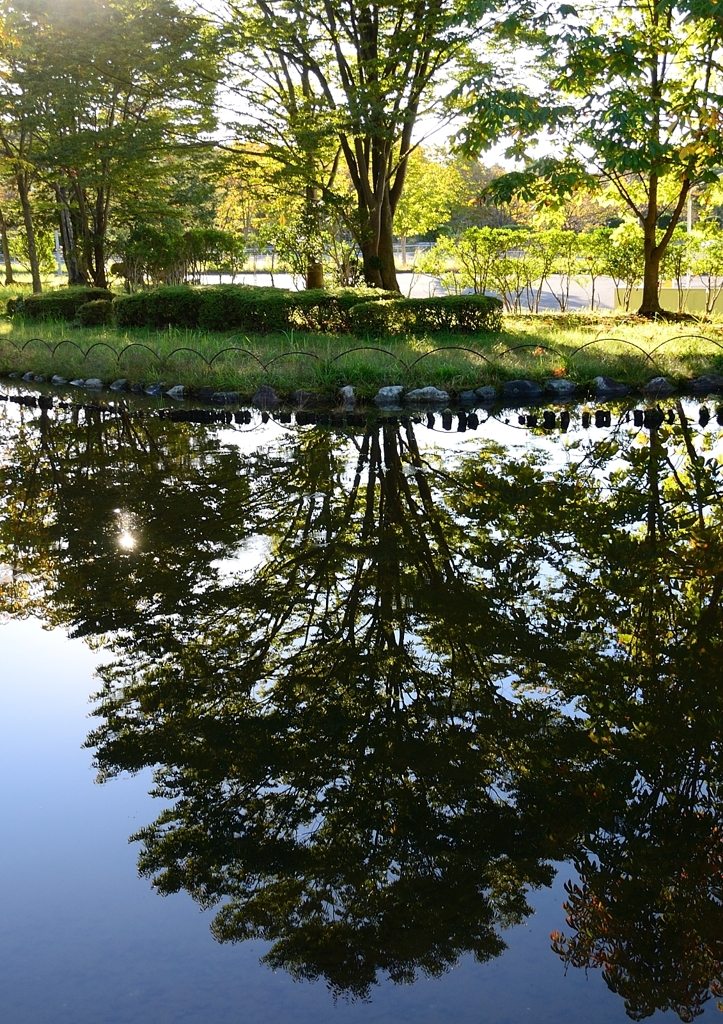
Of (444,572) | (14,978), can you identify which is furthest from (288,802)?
(444,572)

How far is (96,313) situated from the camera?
15.0 meters

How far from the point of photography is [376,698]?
3.20 metres

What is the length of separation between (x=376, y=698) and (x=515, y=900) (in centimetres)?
111

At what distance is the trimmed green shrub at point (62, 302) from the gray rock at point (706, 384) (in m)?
11.0

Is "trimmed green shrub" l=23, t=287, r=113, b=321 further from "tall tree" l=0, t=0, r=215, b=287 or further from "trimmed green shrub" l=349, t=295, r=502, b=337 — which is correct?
"trimmed green shrub" l=349, t=295, r=502, b=337

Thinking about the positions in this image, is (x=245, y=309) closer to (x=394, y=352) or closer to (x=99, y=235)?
(x=394, y=352)

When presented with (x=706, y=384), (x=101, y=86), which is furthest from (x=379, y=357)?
(x=101, y=86)

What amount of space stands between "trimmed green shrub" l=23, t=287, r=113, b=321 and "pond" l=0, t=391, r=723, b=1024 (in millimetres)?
11380

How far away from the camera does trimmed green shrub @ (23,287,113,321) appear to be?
15.9 meters

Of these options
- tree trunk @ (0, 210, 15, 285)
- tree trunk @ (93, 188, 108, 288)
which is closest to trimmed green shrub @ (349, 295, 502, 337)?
tree trunk @ (93, 188, 108, 288)

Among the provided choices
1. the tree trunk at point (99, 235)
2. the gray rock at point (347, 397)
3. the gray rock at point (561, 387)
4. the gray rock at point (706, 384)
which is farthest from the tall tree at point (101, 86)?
the gray rock at point (706, 384)

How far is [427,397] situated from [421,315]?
3.42 m

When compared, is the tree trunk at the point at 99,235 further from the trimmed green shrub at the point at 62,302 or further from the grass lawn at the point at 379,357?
the grass lawn at the point at 379,357

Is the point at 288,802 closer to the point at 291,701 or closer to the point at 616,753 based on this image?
the point at 291,701
